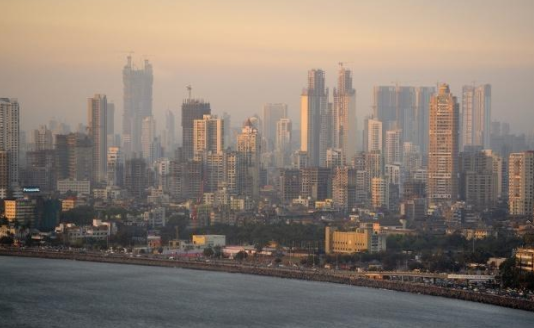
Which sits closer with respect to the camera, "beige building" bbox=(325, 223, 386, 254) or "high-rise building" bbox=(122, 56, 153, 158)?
"beige building" bbox=(325, 223, 386, 254)

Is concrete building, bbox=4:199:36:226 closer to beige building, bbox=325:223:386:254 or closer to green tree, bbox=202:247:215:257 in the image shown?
green tree, bbox=202:247:215:257

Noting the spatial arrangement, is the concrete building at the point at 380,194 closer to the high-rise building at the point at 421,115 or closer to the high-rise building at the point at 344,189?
the high-rise building at the point at 344,189

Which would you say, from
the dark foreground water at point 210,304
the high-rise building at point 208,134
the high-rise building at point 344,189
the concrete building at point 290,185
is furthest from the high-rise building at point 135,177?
the dark foreground water at point 210,304

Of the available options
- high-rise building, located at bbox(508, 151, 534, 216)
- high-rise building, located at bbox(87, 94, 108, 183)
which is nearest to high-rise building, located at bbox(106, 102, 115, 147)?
high-rise building, located at bbox(87, 94, 108, 183)

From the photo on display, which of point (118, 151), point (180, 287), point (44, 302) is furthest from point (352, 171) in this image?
point (44, 302)

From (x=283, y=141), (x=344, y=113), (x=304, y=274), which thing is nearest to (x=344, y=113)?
(x=344, y=113)

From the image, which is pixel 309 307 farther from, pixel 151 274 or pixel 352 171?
pixel 352 171
